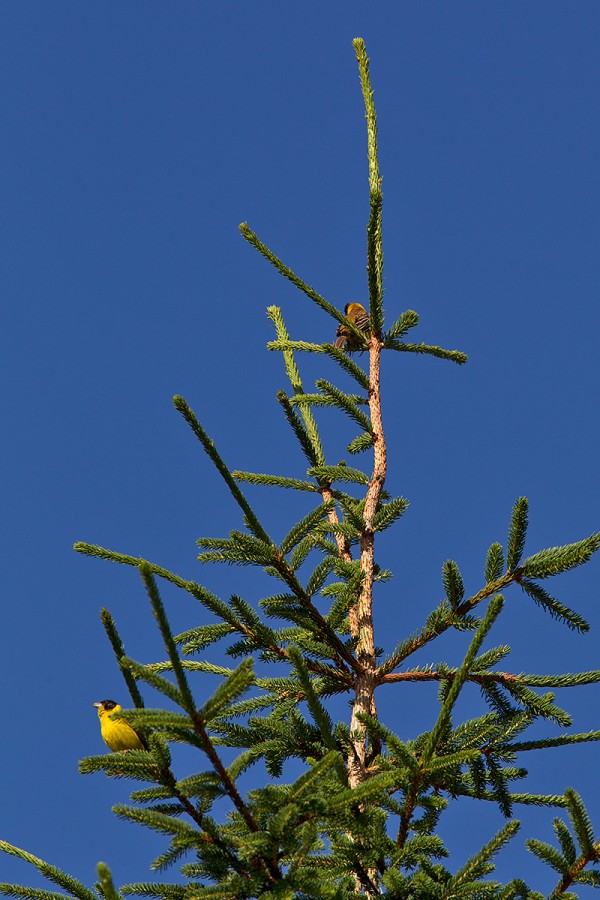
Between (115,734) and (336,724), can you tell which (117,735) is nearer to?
(115,734)

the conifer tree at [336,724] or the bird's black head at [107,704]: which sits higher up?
the bird's black head at [107,704]

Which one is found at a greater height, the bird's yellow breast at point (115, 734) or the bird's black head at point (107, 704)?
the bird's black head at point (107, 704)

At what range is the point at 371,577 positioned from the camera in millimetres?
5047

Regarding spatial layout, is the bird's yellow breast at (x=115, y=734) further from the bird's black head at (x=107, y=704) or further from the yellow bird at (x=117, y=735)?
the bird's black head at (x=107, y=704)

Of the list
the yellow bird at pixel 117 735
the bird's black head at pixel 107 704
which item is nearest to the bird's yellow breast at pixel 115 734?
the yellow bird at pixel 117 735

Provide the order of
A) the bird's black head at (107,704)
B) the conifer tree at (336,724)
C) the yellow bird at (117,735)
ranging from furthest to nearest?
the bird's black head at (107,704) < the yellow bird at (117,735) < the conifer tree at (336,724)

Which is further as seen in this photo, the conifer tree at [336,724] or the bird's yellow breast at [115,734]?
the bird's yellow breast at [115,734]

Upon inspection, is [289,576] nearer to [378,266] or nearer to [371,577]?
[371,577]

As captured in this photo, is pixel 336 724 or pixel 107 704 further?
pixel 107 704

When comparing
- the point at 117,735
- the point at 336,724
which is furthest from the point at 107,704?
the point at 336,724

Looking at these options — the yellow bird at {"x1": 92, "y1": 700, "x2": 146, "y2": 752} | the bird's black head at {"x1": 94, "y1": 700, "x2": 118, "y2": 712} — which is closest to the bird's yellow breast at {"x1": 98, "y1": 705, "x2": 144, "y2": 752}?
the yellow bird at {"x1": 92, "y1": 700, "x2": 146, "y2": 752}

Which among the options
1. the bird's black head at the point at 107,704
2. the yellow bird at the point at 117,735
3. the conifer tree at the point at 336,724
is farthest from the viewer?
the bird's black head at the point at 107,704

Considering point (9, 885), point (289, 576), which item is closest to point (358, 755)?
point (289, 576)

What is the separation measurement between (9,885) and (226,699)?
1.37m
